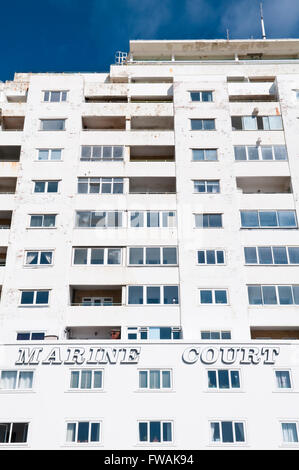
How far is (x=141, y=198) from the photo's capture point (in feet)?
126

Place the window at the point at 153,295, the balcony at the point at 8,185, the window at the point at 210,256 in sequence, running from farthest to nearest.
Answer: the balcony at the point at 8,185
the window at the point at 210,256
the window at the point at 153,295

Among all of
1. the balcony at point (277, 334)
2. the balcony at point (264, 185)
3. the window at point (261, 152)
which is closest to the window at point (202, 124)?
the window at point (261, 152)

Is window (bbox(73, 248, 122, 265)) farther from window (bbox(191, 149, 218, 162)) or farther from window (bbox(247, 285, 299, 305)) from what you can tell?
window (bbox(191, 149, 218, 162))

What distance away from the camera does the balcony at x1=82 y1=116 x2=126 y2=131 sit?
141ft

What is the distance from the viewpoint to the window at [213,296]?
112 feet

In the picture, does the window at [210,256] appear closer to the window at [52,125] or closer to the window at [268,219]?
the window at [268,219]

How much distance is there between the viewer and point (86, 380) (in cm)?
2820

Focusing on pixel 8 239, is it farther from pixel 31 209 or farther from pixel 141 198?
pixel 141 198

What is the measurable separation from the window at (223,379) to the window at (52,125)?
86.4ft

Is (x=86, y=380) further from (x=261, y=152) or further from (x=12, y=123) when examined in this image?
(x=12, y=123)

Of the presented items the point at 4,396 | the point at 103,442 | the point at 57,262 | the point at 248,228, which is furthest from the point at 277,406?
the point at 57,262

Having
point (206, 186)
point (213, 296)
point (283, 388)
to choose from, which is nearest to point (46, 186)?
point (206, 186)

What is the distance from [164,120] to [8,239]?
18985mm
